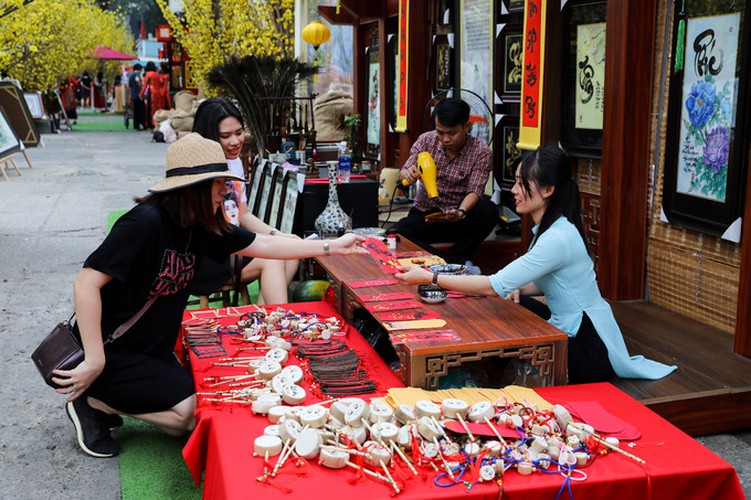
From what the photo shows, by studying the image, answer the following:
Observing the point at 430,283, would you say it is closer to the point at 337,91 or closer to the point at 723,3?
the point at 723,3

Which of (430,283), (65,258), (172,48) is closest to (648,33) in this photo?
(430,283)

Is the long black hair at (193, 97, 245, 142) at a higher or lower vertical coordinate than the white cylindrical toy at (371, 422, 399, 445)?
higher

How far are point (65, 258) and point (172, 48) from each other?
19.2 metres

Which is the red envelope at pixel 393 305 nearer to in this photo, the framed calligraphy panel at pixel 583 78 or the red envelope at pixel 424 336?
the red envelope at pixel 424 336

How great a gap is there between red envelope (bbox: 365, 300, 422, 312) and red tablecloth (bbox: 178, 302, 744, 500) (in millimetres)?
909

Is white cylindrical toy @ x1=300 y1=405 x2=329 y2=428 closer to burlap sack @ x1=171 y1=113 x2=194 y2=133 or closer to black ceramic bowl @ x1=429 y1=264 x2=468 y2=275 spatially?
black ceramic bowl @ x1=429 y1=264 x2=468 y2=275

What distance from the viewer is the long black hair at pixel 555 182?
11.2 ft

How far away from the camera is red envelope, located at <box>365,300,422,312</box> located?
11.4ft

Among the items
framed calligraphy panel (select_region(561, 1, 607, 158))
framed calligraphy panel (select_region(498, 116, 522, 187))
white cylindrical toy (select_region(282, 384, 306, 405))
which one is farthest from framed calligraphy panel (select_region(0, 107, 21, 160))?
white cylindrical toy (select_region(282, 384, 306, 405))

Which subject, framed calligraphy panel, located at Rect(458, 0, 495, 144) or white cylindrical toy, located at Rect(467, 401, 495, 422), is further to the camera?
framed calligraphy panel, located at Rect(458, 0, 495, 144)

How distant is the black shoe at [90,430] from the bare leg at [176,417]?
63mm

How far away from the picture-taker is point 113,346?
324 cm

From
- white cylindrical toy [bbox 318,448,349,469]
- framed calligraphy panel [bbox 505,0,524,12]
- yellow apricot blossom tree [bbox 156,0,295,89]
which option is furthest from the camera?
yellow apricot blossom tree [bbox 156,0,295,89]

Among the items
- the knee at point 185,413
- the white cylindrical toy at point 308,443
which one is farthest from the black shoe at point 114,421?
the white cylindrical toy at point 308,443
